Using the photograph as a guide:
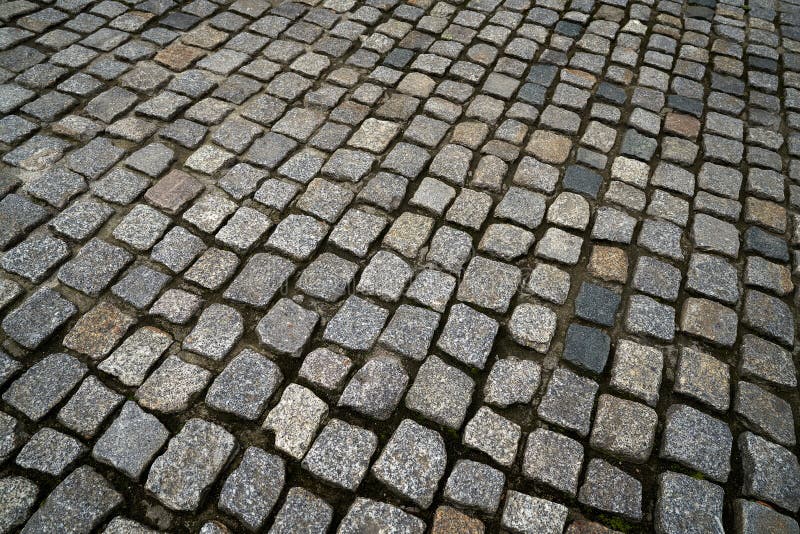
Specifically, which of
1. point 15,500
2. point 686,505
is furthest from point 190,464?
point 686,505

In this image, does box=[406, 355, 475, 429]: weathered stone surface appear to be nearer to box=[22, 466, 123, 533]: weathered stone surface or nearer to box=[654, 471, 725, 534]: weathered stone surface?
box=[654, 471, 725, 534]: weathered stone surface

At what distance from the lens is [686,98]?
12.8 feet

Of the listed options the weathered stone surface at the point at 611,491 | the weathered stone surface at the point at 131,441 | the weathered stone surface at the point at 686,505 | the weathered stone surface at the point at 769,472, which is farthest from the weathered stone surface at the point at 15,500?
the weathered stone surface at the point at 769,472

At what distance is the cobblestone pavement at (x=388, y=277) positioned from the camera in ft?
6.94

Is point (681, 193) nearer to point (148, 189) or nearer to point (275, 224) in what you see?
point (275, 224)

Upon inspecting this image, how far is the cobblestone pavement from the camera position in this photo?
2.12m

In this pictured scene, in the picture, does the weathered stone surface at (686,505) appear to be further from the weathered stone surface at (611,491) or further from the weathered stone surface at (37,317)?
the weathered stone surface at (37,317)

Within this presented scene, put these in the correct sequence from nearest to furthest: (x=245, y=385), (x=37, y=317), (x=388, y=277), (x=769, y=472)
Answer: (x=769, y=472)
(x=245, y=385)
(x=37, y=317)
(x=388, y=277)

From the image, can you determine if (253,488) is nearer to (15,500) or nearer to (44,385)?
(15,500)

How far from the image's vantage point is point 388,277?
8.96 feet

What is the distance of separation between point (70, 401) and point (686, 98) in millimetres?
4288

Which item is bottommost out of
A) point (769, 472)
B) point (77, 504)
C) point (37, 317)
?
point (769, 472)

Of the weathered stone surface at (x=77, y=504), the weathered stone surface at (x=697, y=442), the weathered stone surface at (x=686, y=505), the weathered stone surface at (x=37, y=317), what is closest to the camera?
the weathered stone surface at (x=77, y=504)

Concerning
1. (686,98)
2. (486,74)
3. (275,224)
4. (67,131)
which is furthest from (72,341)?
(686,98)
